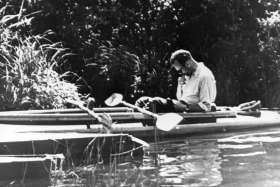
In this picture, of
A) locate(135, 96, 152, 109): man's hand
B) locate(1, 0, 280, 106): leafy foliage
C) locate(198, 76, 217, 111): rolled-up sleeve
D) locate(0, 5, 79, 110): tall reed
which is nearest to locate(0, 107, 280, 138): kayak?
locate(198, 76, 217, 111): rolled-up sleeve

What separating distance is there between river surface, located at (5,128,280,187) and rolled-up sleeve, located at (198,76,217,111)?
0.51 m

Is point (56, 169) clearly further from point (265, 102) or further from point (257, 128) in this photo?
point (265, 102)

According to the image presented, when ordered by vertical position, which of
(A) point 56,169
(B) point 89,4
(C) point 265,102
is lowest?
(A) point 56,169

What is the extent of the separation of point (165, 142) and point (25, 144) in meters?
2.65

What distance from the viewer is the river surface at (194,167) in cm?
508

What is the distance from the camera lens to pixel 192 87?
8250 mm

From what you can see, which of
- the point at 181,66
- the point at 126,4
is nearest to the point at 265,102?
the point at 126,4

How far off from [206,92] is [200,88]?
11 centimetres

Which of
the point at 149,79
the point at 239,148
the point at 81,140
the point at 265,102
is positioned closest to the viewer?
the point at 81,140

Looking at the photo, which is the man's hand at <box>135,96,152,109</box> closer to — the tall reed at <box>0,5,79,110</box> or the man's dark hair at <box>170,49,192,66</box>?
the man's dark hair at <box>170,49,192,66</box>

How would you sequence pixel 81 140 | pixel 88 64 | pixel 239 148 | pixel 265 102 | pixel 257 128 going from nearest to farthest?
pixel 81 140, pixel 239 148, pixel 257 128, pixel 88 64, pixel 265 102

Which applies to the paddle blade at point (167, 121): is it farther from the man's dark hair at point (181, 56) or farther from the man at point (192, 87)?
the man's dark hair at point (181, 56)

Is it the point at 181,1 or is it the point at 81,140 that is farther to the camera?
the point at 181,1

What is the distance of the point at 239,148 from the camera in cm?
729
